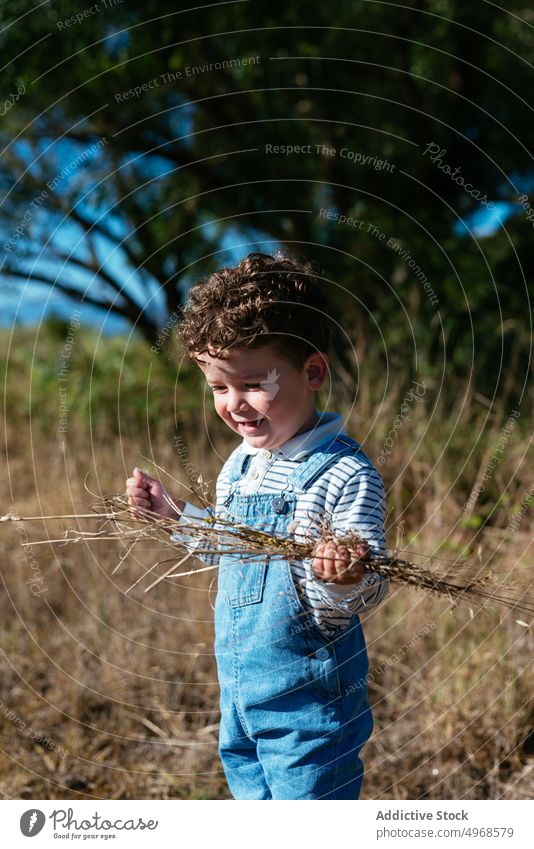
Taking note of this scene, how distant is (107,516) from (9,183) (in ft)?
15.3

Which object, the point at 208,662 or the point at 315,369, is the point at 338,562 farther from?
the point at 208,662

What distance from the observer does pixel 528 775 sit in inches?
99.3

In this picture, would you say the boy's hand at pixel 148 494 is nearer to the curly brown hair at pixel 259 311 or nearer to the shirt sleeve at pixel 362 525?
the curly brown hair at pixel 259 311

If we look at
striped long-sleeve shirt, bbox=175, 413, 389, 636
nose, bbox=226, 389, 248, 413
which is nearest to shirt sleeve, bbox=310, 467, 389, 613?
striped long-sleeve shirt, bbox=175, 413, 389, 636

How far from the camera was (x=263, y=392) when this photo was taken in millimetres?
1639

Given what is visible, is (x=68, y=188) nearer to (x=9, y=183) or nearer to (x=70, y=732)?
(x=9, y=183)

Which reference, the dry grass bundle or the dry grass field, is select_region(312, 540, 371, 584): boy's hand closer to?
the dry grass bundle

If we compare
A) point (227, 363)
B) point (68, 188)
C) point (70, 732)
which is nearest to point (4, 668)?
point (70, 732)

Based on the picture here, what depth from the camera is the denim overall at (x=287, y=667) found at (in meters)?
1.62

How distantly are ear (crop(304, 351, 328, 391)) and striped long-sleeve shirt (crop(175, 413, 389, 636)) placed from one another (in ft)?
0.26

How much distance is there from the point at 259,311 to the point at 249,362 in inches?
3.8

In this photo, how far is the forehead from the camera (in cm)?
163
